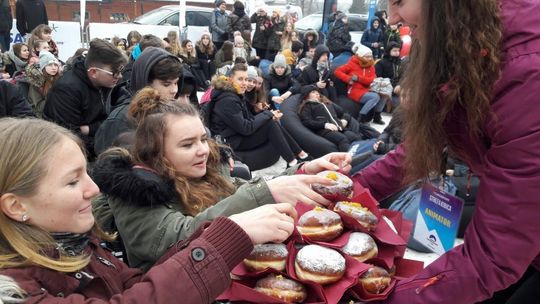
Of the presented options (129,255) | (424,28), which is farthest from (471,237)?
(129,255)

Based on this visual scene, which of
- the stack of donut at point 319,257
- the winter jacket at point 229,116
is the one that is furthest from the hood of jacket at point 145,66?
the stack of donut at point 319,257

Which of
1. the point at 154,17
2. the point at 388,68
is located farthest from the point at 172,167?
the point at 154,17

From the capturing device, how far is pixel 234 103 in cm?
515

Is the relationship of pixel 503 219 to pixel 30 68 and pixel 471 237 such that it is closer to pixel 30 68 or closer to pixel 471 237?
pixel 471 237

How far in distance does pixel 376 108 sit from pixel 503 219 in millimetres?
6923

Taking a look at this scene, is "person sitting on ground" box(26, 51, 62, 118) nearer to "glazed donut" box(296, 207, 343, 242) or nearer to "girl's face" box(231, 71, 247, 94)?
"girl's face" box(231, 71, 247, 94)

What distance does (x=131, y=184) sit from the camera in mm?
1722

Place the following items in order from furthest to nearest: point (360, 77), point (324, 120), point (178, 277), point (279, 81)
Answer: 1. point (279, 81)
2. point (360, 77)
3. point (324, 120)
4. point (178, 277)

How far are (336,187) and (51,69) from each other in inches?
177

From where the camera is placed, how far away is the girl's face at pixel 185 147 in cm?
203

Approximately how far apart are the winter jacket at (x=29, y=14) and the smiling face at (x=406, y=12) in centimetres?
1083

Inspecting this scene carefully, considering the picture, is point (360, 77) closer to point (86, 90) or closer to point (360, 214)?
point (86, 90)

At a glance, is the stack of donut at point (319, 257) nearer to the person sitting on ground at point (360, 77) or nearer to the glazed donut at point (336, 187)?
the glazed donut at point (336, 187)

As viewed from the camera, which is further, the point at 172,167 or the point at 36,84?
the point at 36,84
